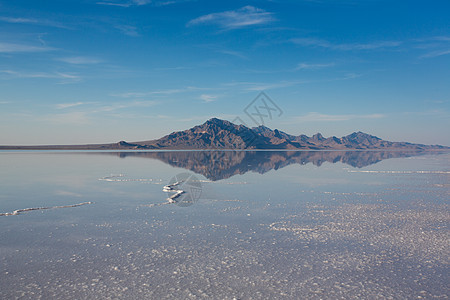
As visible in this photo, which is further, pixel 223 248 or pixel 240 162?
pixel 240 162

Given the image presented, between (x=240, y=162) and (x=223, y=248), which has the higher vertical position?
(x=240, y=162)

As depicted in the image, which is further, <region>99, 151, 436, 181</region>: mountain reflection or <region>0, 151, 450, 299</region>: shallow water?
<region>99, 151, 436, 181</region>: mountain reflection

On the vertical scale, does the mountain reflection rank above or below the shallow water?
above

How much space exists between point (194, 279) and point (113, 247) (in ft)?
10.3

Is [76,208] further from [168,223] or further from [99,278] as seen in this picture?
[99,278]

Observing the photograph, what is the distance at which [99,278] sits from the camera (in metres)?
→ 6.88

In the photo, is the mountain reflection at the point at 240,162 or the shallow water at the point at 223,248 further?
the mountain reflection at the point at 240,162

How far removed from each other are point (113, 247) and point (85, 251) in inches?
27.8

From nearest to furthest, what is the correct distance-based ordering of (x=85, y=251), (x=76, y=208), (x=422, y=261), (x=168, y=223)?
1. (x=422, y=261)
2. (x=85, y=251)
3. (x=168, y=223)
4. (x=76, y=208)

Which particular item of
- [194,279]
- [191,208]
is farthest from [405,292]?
[191,208]

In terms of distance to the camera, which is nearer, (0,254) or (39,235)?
(0,254)

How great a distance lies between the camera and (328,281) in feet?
22.2

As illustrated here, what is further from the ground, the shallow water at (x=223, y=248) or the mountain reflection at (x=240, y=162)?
the mountain reflection at (x=240, y=162)

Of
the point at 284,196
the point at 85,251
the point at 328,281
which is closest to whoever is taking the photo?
the point at 328,281
